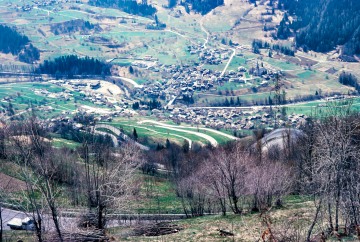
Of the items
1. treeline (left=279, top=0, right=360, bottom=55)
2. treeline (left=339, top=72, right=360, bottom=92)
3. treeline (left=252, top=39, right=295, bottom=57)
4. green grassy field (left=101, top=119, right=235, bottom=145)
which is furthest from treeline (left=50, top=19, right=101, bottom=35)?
treeline (left=339, top=72, right=360, bottom=92)

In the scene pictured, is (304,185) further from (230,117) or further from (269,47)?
(269,47)

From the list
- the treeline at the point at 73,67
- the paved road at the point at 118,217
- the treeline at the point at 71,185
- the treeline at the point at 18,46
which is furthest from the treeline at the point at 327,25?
the paved road at the point at 118,217

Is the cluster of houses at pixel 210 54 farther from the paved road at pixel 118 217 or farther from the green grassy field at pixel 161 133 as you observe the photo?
the paved road at pixel 118 217

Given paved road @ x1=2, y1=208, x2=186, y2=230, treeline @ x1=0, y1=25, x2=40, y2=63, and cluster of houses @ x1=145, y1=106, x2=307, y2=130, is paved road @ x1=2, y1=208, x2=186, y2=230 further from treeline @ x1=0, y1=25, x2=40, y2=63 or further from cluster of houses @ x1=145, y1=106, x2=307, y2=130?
treeline @ x1=0, y1=25, x2=40, y2=63

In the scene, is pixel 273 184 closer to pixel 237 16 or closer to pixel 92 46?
pixel 92 46

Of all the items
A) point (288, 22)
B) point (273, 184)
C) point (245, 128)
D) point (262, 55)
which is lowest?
point (245, 128)

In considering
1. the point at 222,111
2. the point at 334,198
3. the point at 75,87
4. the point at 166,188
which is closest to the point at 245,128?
the point at 222,111
